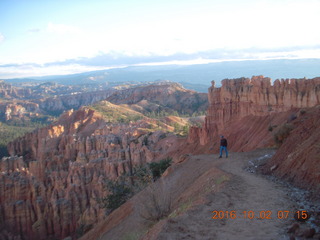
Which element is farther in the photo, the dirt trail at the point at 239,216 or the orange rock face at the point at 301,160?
the orange rock face at the point at 301,160

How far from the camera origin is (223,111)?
30.6m

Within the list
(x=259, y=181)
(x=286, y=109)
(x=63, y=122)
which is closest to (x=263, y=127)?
(x=286, y=109)

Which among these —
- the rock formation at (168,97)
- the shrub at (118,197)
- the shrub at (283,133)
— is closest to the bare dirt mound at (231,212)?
the shrub at (283,133)

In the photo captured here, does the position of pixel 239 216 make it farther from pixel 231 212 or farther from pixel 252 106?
pixel 252 106

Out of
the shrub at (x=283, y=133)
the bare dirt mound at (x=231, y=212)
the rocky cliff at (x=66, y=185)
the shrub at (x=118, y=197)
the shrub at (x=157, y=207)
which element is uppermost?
the shrub at (x=283, y=133)

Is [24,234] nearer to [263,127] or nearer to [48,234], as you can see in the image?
[48,234]

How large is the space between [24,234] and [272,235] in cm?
2900

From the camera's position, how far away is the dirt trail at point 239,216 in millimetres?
6203

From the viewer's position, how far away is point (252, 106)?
2636 cm

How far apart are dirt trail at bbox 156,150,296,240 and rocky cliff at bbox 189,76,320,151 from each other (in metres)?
9.42

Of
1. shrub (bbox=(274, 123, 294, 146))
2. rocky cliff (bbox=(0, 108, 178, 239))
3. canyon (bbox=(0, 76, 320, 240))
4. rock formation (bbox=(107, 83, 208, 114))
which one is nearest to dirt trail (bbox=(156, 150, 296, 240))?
canyon (bbox=(0, 76, 320, 240))

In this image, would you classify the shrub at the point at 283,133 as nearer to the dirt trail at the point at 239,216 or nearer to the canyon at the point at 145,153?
the canyon at the point at 145,153

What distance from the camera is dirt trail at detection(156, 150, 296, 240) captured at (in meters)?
6.20

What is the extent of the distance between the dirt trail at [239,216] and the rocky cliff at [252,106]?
9.42 m
